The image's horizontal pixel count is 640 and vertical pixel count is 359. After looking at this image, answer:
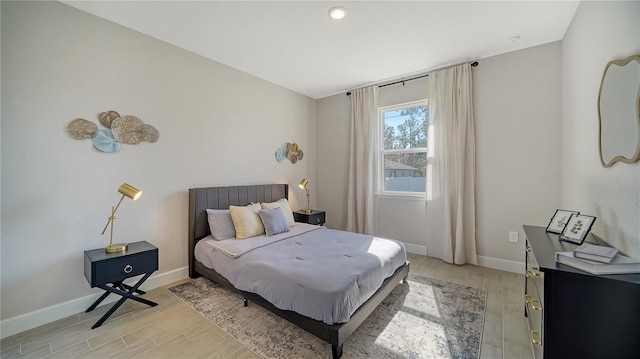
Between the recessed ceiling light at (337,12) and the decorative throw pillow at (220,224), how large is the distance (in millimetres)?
2435

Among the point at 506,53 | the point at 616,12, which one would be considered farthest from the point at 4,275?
the point at 506,53

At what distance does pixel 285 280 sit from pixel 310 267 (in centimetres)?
22

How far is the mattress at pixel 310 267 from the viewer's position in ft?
5.42

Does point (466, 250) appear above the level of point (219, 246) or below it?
below

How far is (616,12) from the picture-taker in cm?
148

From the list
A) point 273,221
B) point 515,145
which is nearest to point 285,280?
point 273,221

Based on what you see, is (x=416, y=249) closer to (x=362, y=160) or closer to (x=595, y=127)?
(x=362, y=160)

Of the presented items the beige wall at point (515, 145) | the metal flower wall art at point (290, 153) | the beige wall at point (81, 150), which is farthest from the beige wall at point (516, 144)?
the beige wall at point (81, 150)

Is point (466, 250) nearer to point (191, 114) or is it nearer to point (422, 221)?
point (422, 221)

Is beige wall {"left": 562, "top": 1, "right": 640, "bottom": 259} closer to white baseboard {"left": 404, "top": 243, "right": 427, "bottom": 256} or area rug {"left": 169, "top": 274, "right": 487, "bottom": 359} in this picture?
area rug {"left": 169, "top": 274, "right": 487, "bottom": 359}

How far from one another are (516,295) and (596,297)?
5.51 ft

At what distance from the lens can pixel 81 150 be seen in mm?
2203

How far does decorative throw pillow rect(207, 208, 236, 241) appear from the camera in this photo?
2.81 m

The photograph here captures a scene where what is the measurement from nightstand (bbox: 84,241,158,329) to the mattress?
574mm
